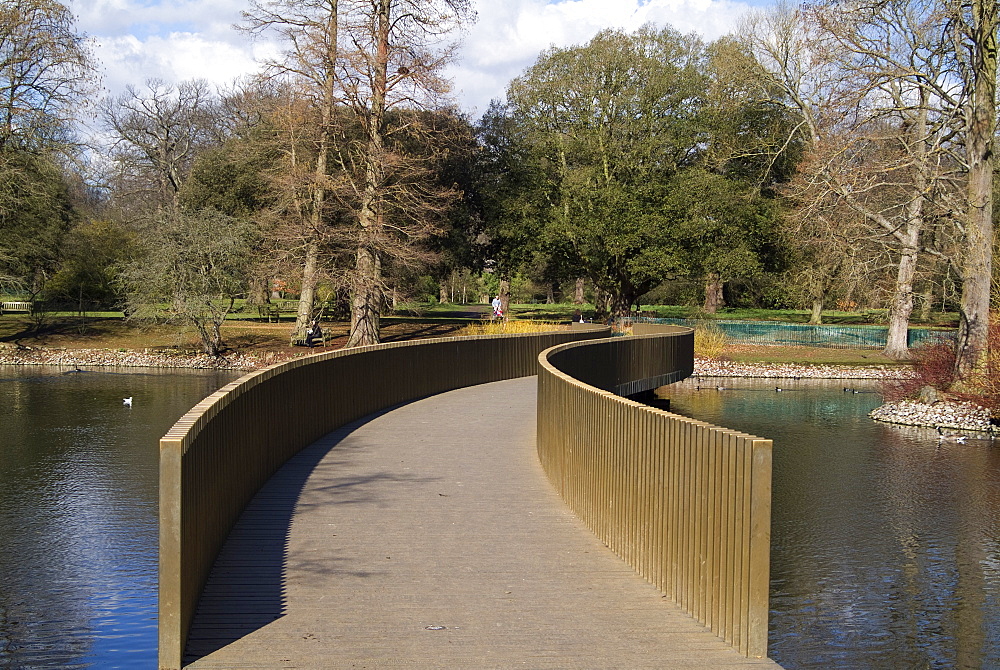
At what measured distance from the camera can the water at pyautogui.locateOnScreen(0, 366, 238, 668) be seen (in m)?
7.73

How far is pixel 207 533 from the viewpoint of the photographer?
712 cm

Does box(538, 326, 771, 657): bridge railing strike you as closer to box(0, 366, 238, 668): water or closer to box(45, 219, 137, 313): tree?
box(0, 366, 238, 668): water

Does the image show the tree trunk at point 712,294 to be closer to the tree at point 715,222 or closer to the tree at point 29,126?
the tree at point 715,222

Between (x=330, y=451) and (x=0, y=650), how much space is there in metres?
5.68

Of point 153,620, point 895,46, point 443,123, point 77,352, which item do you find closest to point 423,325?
point 443,123

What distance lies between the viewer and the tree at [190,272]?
32719 millimetres

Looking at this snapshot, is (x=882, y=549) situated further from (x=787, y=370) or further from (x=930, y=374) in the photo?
(x=787, y=370)

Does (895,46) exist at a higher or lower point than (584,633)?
higher

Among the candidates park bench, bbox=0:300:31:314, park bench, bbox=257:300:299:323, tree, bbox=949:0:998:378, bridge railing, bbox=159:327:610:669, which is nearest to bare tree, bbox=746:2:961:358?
tree, bbox=949:0:998:378

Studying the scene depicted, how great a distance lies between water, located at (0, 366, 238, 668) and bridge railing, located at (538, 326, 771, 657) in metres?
3.74

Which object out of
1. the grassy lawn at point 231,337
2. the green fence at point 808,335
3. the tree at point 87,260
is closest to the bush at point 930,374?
the grassy lawn at point 231,337

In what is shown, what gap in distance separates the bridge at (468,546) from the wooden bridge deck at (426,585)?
0.02 metres

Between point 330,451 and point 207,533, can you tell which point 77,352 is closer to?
point 330,451

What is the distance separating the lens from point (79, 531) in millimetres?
11234
